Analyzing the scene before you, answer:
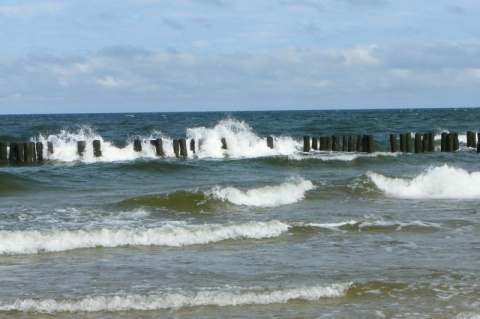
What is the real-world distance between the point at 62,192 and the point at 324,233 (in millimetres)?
8334

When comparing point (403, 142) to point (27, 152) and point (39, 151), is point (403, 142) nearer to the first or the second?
point (39, 151)

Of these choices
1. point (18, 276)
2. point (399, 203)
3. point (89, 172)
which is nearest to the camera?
point (18, 276)

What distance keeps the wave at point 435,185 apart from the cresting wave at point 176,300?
32.7 ft

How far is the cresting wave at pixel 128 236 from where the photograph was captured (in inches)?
467

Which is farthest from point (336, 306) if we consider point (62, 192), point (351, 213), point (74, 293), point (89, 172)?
point (89, 172)

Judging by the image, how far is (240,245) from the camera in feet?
40.0

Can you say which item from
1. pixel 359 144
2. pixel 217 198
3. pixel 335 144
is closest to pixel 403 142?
pixel 359 144

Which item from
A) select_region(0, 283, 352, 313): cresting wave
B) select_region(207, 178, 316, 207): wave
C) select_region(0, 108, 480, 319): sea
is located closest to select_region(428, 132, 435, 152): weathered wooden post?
select_region(0, 108, 480, 319): sea

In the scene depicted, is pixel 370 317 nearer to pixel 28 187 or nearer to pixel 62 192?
pixel 62 192

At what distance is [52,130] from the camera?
158 feet

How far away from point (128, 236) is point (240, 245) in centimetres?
176

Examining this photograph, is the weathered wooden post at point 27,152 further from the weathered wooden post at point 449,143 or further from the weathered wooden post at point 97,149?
the weathered wooden post at point 449,143

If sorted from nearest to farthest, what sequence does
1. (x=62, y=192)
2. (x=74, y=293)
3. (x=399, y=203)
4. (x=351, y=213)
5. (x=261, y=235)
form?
(x=74, y=293) → (x=261, y=235) → (x=351, y=213) → (x=399, y=203) → (x=62, y=192)

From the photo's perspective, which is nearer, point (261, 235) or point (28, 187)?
point (261, 235)
